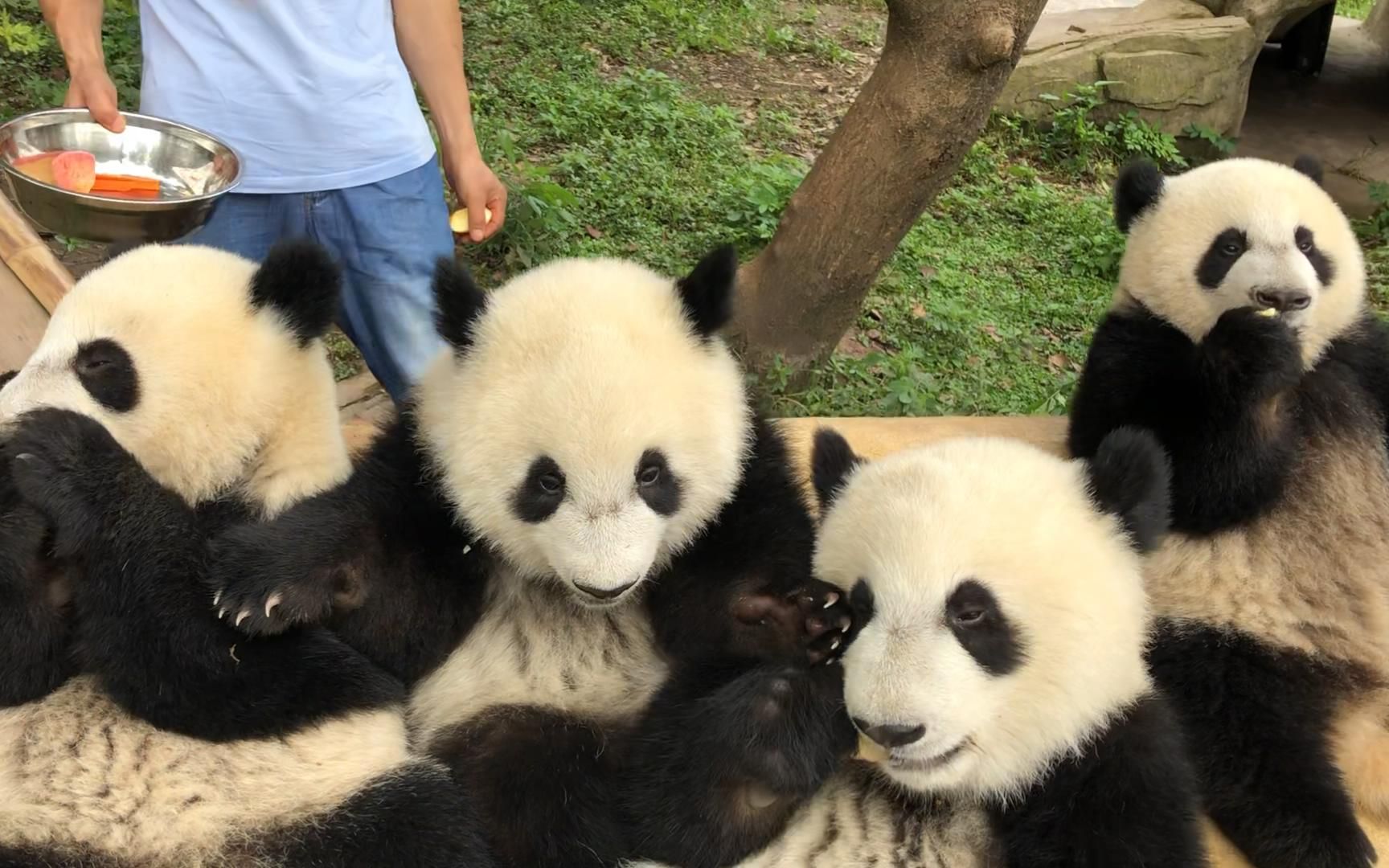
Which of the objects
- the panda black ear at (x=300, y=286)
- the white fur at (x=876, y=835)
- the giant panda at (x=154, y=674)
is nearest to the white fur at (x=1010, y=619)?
the white fur at (x=876, y=835)

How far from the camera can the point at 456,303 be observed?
8.34ft

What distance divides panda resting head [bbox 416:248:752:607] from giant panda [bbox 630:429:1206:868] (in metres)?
0.42

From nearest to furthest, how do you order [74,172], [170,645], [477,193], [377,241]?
1. [170,645]
2. [74,172]
3. [377,241]
4. [477,193]

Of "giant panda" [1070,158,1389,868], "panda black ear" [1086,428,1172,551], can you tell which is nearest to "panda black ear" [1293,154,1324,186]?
"giant panda" [1070,158,1389,868]

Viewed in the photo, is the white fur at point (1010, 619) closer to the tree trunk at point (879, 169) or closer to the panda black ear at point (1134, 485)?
the panda black ear at point (1134, 485)

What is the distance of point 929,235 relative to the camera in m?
7.73

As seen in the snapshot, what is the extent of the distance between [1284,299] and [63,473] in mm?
3000

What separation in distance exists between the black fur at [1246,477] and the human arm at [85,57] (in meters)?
2.96

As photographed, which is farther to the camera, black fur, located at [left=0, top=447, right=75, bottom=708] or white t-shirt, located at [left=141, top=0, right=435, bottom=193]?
white t-shirt, located at [left=141, top=0, right=435, bottom=193]

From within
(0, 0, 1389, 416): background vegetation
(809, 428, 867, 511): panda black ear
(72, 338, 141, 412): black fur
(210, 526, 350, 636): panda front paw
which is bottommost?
(0, 0, 1389, 416): background vegetation

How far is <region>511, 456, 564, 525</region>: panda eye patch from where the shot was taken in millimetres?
2408

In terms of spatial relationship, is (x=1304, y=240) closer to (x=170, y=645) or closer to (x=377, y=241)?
(x=377, y=241)

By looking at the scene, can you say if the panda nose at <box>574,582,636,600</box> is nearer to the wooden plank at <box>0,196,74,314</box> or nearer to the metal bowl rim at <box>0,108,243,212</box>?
the metal bowl rim at <box>0,108,243,212</box>

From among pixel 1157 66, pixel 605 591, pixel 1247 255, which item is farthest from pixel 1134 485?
pixel 1157 66
